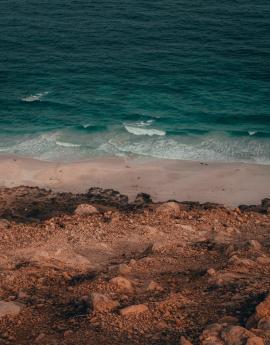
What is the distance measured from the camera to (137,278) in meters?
16.1

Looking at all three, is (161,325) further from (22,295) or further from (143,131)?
(143,131)

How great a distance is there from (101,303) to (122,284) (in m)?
1.29

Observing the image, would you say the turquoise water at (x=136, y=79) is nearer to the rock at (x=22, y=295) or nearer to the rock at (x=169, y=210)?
the rock at (x=169, y=210)

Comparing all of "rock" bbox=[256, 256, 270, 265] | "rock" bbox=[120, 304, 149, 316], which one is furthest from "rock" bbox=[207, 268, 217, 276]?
"rock" bbox=[120, 304, 149, 316]

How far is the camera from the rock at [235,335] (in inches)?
476

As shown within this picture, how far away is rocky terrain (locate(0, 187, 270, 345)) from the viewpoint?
1293 centimetres

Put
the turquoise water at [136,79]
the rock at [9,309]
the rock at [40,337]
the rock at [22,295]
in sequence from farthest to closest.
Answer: the turquoise water at [136,79]
the rock at [22,295]
the rock at [9,309]
the rock at [40,337]

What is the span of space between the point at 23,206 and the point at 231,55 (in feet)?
98.4

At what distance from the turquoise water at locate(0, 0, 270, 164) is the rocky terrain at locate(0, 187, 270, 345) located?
15016mm

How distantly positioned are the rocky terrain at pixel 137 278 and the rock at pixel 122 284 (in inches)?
1.2

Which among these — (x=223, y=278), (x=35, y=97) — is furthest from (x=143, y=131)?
(x=223, y=278)

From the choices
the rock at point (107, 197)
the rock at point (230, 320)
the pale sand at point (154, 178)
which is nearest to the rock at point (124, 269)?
the rock at point (230, 320)

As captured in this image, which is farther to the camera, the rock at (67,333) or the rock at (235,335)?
the rock at (67,333)

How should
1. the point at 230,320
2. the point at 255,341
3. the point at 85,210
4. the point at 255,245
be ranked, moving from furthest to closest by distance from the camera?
Answer: the point at 85,210 → the point at 255,245 → the point at 230,320 → the point at 255,341
